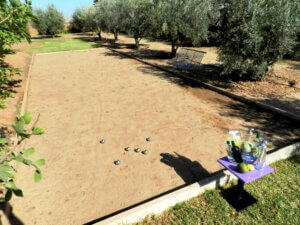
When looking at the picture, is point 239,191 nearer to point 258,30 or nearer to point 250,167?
point 250,167

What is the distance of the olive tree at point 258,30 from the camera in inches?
391

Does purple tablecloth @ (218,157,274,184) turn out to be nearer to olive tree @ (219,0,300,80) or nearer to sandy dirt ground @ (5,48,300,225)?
sandy dirt ground @ (5,48,300,225)

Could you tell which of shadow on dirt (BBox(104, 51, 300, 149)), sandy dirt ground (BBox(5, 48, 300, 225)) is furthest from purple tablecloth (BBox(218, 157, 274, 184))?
shadow on dirt (BBox(104, 51, 300, 149))

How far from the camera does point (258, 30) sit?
10.0 metres

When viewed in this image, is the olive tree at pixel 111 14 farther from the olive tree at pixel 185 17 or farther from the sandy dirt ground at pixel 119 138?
the sandy dirt ground at pixel 119 138

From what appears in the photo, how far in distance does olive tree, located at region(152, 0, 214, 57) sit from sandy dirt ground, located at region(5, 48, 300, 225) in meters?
4.18

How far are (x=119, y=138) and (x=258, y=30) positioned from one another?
738cm

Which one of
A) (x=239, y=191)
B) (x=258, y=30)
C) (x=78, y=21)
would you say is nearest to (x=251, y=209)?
(x=239, y=191)

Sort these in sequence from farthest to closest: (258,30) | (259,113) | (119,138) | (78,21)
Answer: (78,21)
(258,30)
(259,113)
(119,138)

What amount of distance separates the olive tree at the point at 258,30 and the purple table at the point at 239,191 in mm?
6894

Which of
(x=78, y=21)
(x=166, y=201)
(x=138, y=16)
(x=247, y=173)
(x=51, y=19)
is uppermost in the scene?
(x=138, y=16)

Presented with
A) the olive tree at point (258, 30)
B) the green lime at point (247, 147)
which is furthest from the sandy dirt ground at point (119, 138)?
the olive tree at point (258, 30)

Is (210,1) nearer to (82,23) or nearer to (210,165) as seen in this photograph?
(210,165)

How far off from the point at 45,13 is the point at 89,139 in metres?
35.8
